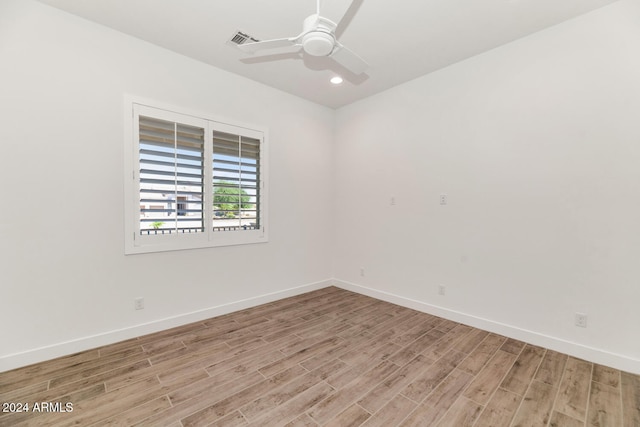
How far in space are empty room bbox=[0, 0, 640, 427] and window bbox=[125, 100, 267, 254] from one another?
2 cm

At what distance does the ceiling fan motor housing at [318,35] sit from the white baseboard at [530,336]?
3.08m

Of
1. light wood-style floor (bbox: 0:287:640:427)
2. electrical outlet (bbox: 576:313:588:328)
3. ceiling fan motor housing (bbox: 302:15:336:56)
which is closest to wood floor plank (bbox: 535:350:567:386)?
light wood-style floor (bbox: 0:287:640:427)

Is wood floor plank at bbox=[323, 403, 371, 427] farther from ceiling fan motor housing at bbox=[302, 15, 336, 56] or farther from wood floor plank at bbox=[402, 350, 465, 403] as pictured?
ceiling fan motor housing at bbox=[302, 15, 336, 56]

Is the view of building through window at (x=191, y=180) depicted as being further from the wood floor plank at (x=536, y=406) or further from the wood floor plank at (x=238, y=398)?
the wood floor plank at (x=536, y=406)

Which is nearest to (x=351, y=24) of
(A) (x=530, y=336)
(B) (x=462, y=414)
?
(B) (x=462, y=414)

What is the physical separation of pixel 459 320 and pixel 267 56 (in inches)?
145

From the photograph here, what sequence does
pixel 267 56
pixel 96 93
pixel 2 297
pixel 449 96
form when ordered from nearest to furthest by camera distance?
pixel 2 297, pixel 96 93, pixel 267 56, pixel 449 96

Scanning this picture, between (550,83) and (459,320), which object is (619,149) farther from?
(459,320)

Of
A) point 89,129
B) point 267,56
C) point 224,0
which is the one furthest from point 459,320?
point 89,129

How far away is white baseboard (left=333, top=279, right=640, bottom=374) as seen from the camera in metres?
2.29

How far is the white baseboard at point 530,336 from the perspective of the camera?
2.29 metres

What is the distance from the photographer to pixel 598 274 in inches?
95.0

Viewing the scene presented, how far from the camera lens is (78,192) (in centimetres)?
251

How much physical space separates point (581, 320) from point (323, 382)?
7.72ft
